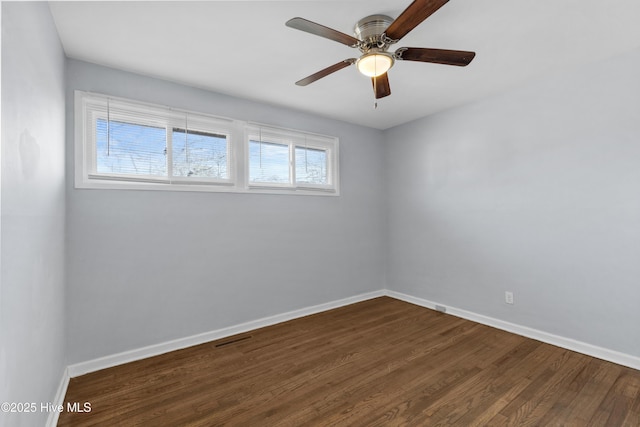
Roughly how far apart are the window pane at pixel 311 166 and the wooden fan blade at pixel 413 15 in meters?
2.07

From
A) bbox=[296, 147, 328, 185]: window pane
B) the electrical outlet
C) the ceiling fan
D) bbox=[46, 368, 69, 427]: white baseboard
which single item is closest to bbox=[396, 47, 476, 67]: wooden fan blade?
the ceiling fan

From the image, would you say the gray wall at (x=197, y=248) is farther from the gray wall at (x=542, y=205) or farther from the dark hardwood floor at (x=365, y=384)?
the gray wall at (x=542, y=205)

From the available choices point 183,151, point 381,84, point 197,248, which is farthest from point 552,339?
point 183,151

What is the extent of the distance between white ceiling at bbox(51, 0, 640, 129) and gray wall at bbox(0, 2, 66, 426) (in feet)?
1.30

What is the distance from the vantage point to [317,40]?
2121mm

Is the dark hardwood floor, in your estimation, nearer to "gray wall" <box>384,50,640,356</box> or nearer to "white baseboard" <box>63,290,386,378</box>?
"white baseboard" <box>63,290,386,378</box>

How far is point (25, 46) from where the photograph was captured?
129 cm

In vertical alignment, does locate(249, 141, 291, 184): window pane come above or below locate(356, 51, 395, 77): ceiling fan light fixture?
below

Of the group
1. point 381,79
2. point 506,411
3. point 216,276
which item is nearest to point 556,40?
point 381,79

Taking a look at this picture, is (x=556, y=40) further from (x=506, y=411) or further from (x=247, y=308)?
(x=247, y=308)

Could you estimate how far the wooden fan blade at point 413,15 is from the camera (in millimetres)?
1396

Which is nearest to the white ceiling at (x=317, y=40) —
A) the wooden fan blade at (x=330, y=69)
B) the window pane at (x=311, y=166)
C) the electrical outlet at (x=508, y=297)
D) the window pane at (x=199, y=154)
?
the wooden fan blade at (x=330, y=69)

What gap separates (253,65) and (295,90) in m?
0.60

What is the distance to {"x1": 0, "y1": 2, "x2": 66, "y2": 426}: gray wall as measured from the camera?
1.06 meters
